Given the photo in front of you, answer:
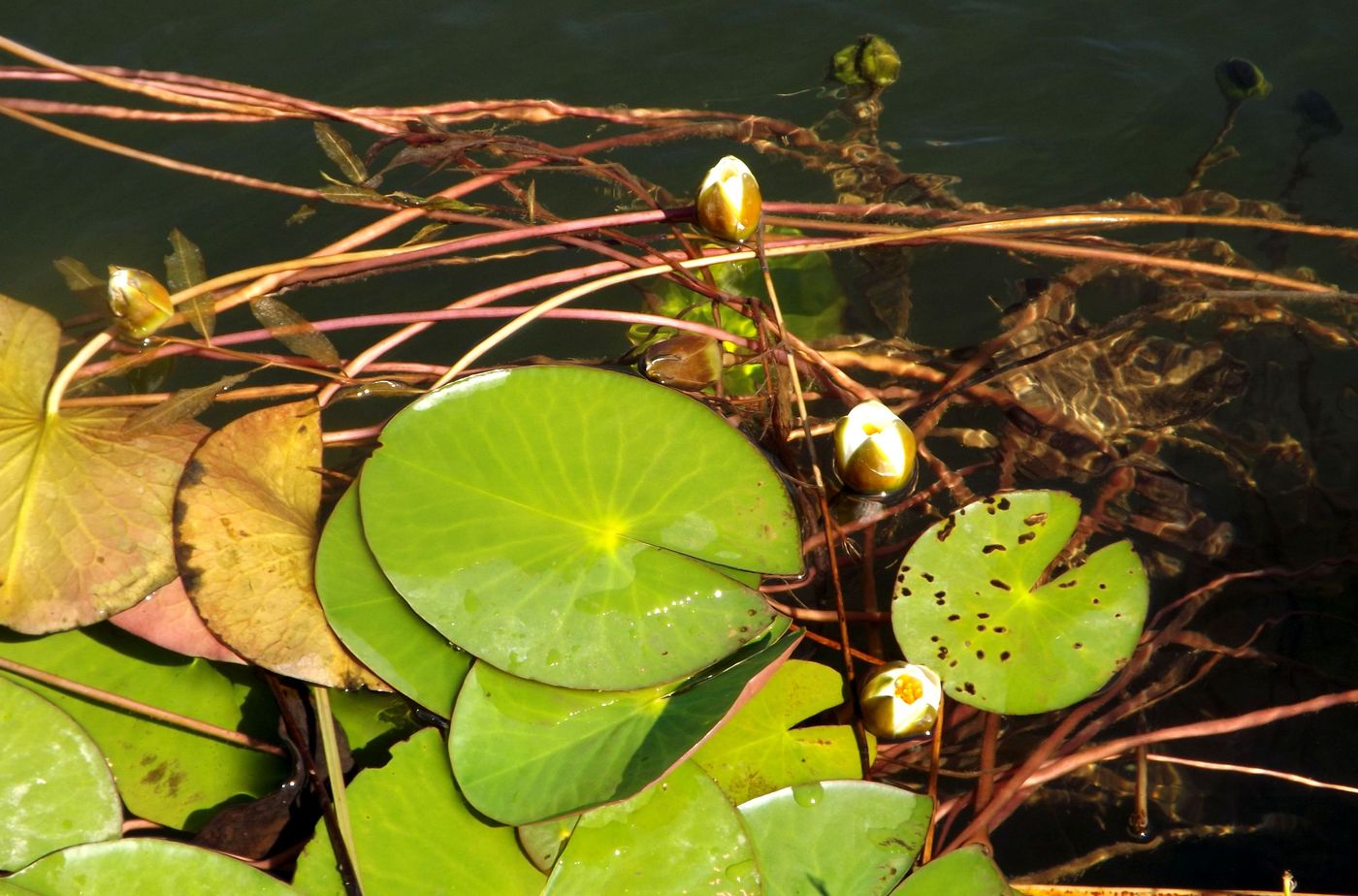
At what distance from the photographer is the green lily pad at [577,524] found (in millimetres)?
1477

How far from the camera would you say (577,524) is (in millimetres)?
1577

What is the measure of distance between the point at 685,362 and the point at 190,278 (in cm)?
105

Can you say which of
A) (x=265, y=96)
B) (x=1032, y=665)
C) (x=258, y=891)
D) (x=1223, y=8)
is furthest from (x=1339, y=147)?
(x=258, y=891)

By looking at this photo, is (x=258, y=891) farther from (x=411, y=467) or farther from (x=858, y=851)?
(x=858, y=851)

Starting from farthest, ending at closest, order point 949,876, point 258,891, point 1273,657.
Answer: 1. point 1273,657
2. point 949,876
3. point 258,891

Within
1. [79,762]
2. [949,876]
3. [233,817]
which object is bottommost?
[949,876]

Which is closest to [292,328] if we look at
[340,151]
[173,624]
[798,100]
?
[340,151]

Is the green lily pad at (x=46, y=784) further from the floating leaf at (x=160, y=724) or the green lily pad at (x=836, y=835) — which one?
the green lily pad at (x=836, y=835)

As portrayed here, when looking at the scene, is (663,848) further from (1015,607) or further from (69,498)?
(69,498)

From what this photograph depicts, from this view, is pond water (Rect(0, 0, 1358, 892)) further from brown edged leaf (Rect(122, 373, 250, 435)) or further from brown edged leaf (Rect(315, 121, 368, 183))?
brown edged leaf (Rect(122, 373, 250, 435))

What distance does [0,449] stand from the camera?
5.31 ft

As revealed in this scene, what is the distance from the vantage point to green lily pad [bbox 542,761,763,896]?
1.37 metres

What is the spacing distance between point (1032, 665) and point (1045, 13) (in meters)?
2.72

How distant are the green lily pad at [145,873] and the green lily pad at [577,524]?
0.46 metres
